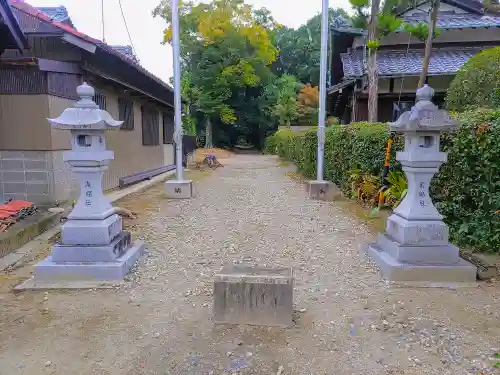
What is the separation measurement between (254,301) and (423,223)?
2222 mm

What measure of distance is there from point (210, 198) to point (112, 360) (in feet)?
23.1

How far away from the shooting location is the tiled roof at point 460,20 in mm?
14735

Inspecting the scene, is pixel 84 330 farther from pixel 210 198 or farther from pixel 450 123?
pixel 210 198

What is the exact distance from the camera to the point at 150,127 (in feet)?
45.3

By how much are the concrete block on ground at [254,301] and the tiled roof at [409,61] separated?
1133 centimetres

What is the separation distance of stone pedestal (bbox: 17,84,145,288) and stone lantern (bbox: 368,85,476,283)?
314 cm

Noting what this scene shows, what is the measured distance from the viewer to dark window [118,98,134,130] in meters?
10.6

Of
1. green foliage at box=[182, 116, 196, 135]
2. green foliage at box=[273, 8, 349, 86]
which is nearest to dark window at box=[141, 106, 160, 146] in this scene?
green foliage at box=[182, 116, 196, 135]

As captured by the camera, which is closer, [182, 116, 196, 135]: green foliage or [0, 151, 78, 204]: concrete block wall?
[0, 151, 78, 204]: concrete block wall

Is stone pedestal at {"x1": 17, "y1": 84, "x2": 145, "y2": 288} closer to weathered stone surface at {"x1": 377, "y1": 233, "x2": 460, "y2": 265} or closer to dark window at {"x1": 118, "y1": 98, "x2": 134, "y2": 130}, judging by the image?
weathered stone surface at {"x1": 377, "y1": 233, "x2": 460, "y2": 265}

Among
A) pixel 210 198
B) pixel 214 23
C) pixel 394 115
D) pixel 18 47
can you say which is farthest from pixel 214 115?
pixel 18 47

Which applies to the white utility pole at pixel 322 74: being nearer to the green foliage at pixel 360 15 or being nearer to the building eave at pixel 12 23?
the green foliage at pixel 360 15

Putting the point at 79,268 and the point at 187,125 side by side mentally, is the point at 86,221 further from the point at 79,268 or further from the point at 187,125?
the point at 187,125

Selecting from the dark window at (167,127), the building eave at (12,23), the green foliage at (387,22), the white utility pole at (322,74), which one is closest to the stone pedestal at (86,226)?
the building eave at (12,23)
